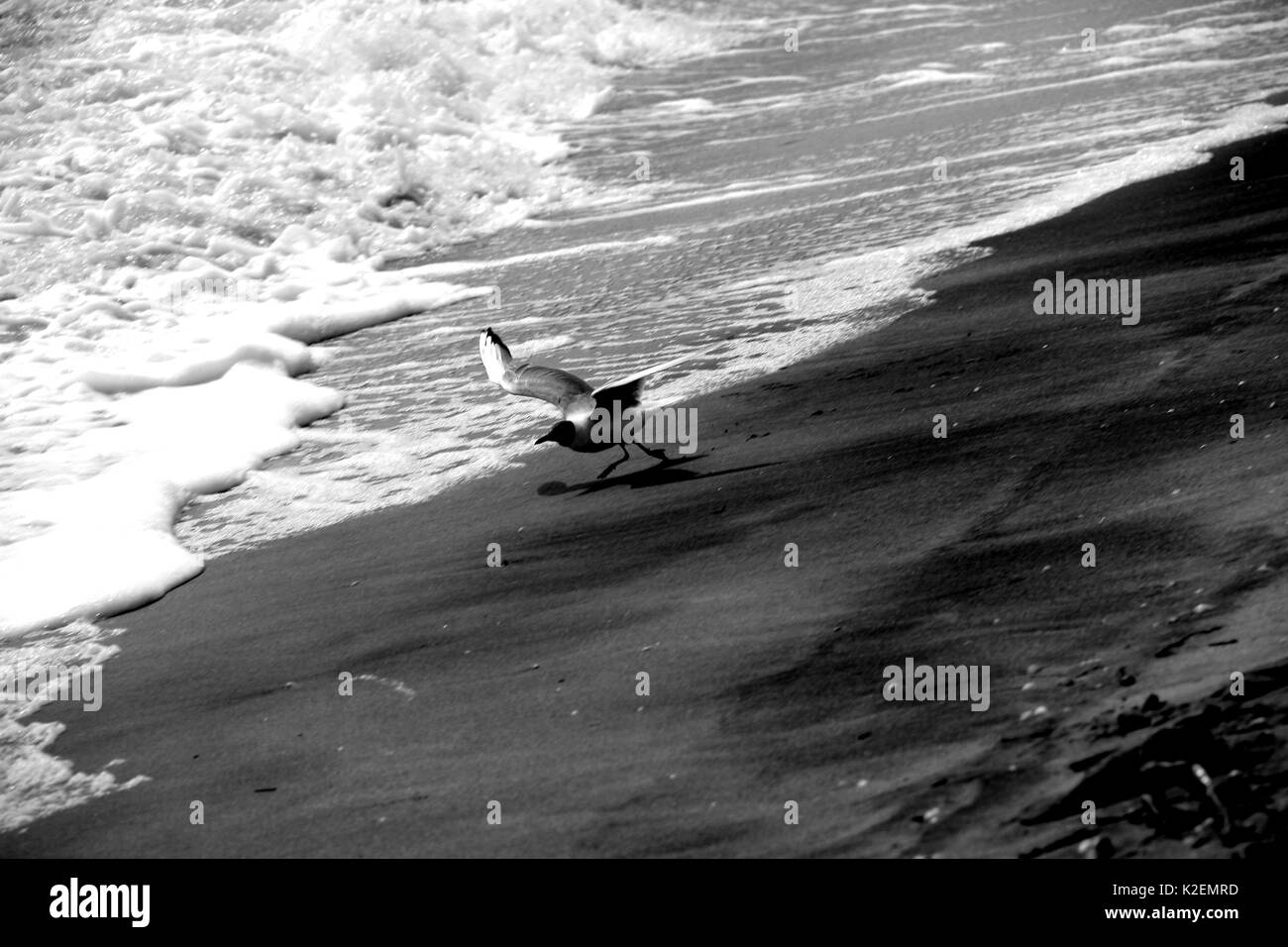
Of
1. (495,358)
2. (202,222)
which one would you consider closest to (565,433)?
(495,358)

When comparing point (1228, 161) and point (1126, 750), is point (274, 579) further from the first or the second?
point (1228, 161)

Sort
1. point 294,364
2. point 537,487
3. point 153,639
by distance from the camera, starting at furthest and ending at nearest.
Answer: point 294,364, point 537,487, point 153,639

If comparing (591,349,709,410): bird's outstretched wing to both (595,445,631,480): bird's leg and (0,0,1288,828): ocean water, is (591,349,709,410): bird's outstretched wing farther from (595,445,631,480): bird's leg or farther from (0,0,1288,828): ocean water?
(0,0,1288,828): ocean water

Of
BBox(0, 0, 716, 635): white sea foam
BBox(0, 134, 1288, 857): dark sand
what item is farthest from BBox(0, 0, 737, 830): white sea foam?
BBox(0, 134, 1288, 857): dark sand

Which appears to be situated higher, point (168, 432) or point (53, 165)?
point (53, 165)

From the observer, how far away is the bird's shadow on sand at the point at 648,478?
4770 mm

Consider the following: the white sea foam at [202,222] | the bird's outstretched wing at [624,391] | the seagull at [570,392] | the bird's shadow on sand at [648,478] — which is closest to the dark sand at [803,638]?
the bird's shadow on sand at [648,478]

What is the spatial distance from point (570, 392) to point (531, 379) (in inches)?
6.8

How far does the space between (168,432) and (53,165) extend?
12.7ft

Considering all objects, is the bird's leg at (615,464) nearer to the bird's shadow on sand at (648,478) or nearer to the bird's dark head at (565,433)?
the bird's shadow on sand at (648,478)

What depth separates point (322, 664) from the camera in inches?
156

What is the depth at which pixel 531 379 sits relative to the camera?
4.90 m
